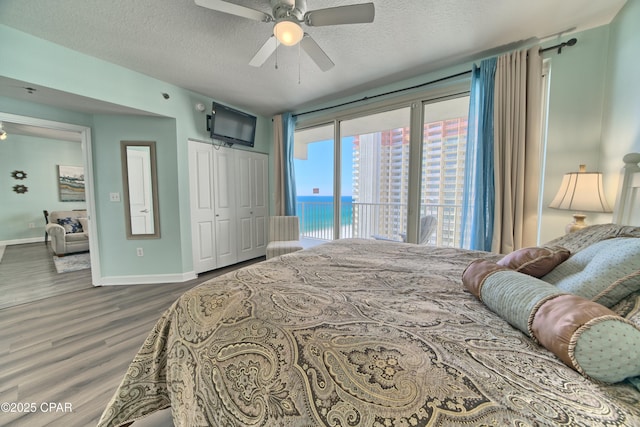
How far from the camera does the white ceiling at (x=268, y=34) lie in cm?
171

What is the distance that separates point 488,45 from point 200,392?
3.29m

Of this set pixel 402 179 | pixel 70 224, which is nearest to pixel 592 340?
pixel 402 179

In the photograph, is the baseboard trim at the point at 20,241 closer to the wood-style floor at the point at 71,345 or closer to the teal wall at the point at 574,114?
the wood-style floor at the point at 71,345

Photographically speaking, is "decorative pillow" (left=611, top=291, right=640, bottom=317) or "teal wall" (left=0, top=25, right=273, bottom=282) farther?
"teal wall" (left=0, top=25, right=273, bottom=282)

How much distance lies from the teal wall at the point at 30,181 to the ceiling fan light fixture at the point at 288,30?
283 inches

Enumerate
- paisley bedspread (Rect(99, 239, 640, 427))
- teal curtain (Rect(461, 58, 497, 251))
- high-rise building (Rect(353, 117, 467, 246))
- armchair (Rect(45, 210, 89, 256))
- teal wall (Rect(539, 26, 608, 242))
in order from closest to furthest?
paisley bedspread (Rect(99, 239, 640, 427))
teal wall (Rect(539, 26, 608, 242))
teal curtain (Rect(461, 58, 497, 251))
high-rise building (Rect(353, 117, 467, 246))
armchair (Rect(45, 210, 89, 256))

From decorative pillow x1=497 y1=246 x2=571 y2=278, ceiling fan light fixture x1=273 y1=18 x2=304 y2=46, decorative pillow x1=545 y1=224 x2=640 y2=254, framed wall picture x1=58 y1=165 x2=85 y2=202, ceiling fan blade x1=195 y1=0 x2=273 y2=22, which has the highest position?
ceiling fan blade x1=195 y1=0 x2=273 y2=22

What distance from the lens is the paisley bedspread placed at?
0.47 meters

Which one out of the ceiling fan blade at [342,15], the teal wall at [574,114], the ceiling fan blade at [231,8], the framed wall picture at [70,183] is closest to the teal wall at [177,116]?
the teal wall at [574,114]

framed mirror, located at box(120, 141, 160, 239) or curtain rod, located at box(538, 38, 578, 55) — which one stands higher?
curtain rod, located at box(538, 38, 578, 55)

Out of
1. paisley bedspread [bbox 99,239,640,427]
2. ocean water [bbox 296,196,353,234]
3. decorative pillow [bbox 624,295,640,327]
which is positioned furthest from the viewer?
ocean water [bbox 296,196,353,234]

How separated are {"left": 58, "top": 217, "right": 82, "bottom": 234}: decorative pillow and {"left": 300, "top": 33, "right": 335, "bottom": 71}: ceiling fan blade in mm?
5728

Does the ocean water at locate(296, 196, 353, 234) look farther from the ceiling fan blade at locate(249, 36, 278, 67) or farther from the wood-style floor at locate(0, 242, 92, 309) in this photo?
the wood-style floor at locate(0, 242, 92, 309)

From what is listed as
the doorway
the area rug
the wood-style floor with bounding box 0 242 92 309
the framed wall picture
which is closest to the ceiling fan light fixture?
the doorway
